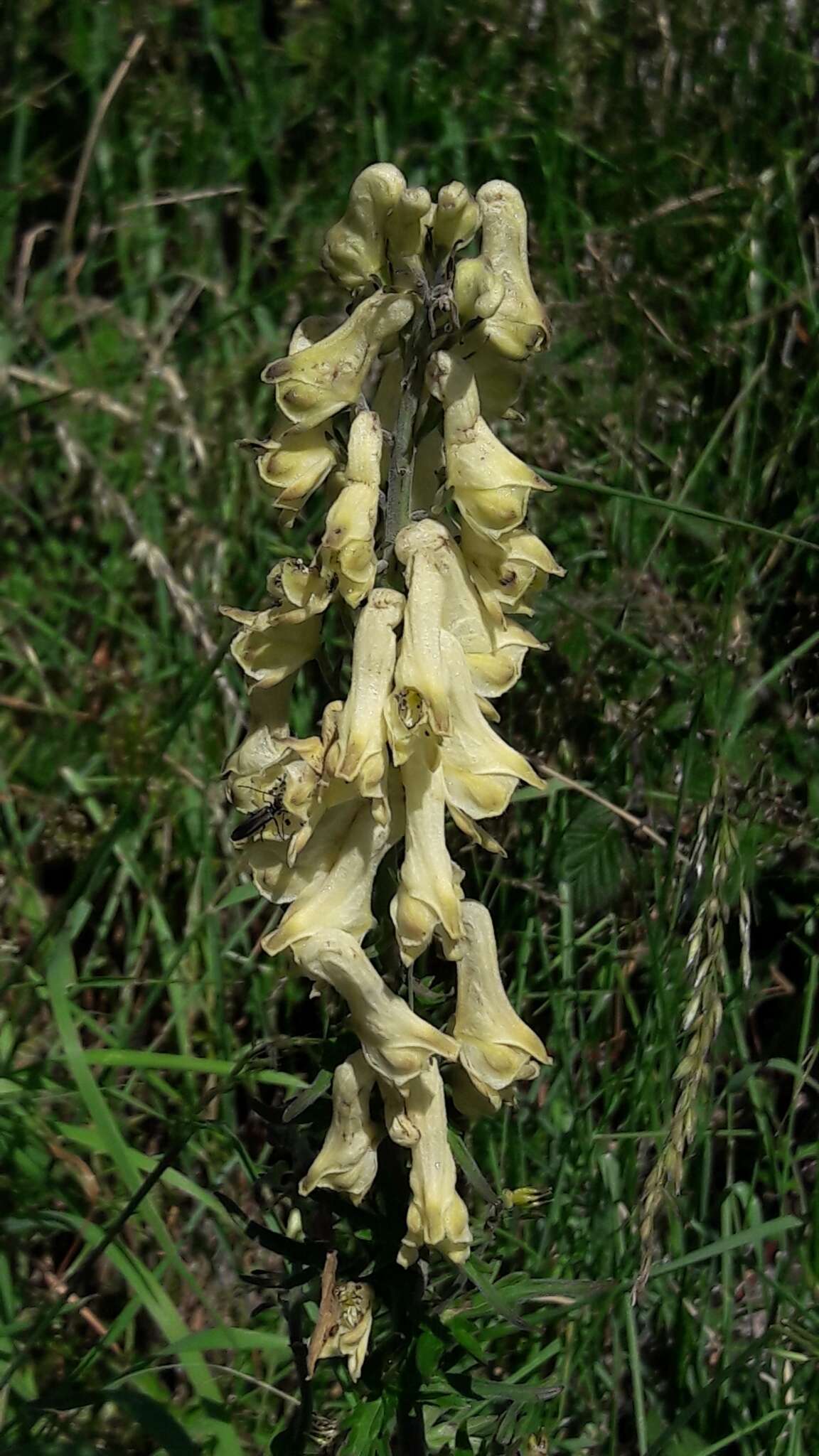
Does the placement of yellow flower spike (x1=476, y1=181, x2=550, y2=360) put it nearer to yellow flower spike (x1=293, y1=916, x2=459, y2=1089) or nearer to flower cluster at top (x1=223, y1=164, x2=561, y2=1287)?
flower cluster at top (x1=223, y1=164, x2=561, y2=1287)

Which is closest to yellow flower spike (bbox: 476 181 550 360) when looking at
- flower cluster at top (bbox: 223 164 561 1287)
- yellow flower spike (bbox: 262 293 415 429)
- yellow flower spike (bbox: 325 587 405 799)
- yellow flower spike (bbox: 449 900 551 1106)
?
flower cluster at top (bbox: 223 164 561 1287)

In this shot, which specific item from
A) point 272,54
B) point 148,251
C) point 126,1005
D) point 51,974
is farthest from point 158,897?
point 272,54

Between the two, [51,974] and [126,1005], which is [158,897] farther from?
[51,974]

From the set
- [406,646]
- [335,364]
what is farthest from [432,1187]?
[335,364]

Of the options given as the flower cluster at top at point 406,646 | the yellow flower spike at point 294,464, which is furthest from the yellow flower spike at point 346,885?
the yellow flower spike at point 294,464

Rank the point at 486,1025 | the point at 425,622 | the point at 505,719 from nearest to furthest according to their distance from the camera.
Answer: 1. the point at 425,622
2. the point at 486,1025
3. the point at 505,719

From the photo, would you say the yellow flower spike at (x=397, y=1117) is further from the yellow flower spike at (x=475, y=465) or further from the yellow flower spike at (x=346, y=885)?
the yellow flower spike at (x=475, y=465)

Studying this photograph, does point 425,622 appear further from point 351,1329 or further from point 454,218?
point 351,1329
